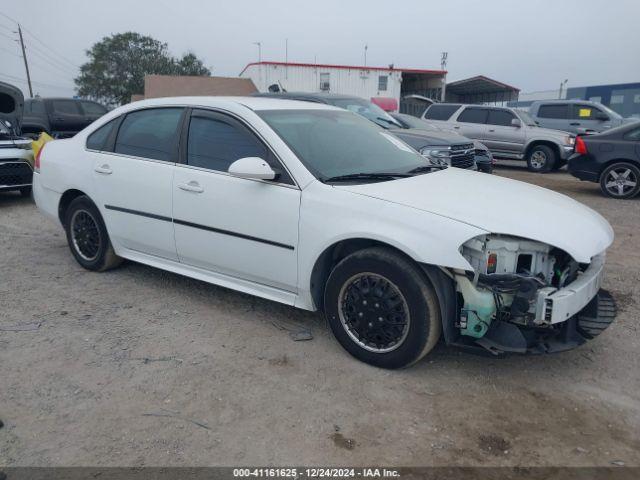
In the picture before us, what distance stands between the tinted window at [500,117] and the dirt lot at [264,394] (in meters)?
10.4

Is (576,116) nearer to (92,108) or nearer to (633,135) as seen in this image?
(633,135)

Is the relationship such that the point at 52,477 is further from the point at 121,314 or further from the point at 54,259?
the point at 54,259

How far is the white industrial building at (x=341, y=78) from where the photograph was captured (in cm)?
3066

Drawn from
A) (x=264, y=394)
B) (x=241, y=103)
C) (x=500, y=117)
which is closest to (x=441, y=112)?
(x=500, y=117)

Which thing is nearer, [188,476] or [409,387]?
[188,476]

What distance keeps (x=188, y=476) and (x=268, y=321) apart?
5.74 ft

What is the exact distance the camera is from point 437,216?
10.2 ft

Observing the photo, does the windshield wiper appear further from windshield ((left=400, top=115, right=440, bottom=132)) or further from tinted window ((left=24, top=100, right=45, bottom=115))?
tinted window ((left=24, top=100, right=45, bottom=115))

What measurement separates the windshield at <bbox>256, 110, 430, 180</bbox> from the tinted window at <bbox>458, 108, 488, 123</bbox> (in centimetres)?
1067

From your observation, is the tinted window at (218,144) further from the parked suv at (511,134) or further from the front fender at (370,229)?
the parked suv at (511,134)

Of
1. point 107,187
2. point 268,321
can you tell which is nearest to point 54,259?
point 107,187

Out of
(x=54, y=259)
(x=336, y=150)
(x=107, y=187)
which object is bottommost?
(x=54, y=259)

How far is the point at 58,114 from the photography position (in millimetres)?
16109

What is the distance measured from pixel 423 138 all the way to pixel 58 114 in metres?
12.4
